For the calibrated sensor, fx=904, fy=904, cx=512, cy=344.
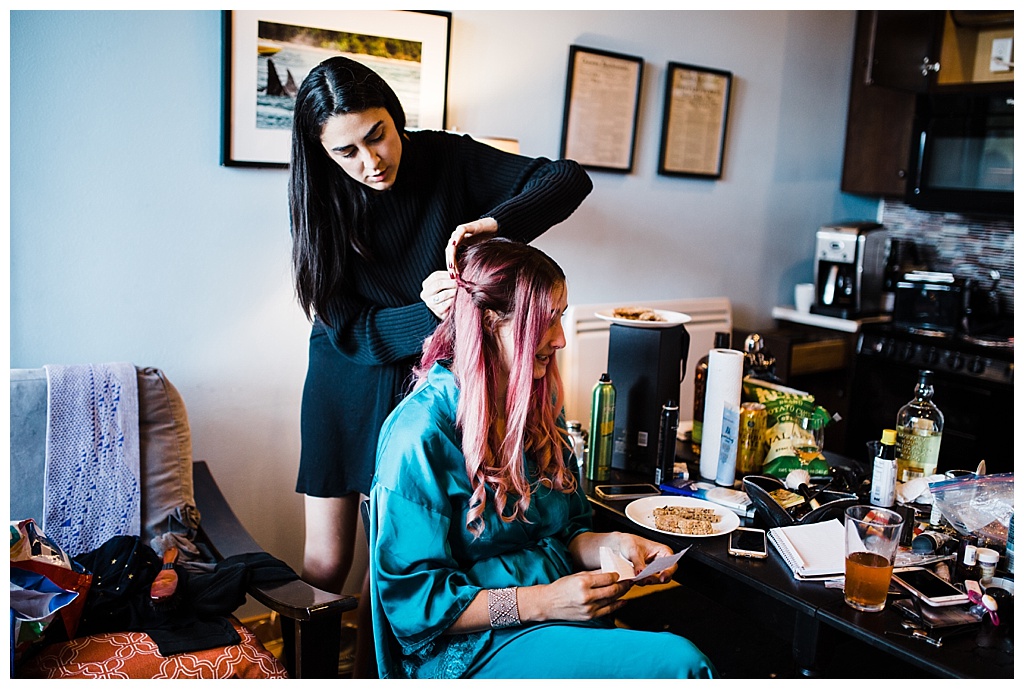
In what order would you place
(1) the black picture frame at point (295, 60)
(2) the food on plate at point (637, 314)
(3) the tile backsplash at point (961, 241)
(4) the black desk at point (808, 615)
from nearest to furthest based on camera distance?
(4) the black desk at point (808, 615) < (2) the food on plate at point (637, 314) < (1) the black picture frame at point (295, 60) < (3) the tile backsplash at point (961, 241)

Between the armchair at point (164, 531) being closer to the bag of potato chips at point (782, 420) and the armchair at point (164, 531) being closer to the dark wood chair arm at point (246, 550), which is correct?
the dark wood chair arm at point (246, 550)

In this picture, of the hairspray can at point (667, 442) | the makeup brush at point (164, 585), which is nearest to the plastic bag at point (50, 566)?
the makeup brush at point (164, 585)

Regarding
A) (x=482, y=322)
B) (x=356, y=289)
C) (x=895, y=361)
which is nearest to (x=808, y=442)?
(x=482, y=322)

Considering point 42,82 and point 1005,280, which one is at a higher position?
point 42,82

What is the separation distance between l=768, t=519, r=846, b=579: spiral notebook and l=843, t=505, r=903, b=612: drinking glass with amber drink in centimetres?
8

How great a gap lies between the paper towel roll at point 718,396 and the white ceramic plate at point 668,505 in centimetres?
15

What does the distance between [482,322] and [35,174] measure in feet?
4.39

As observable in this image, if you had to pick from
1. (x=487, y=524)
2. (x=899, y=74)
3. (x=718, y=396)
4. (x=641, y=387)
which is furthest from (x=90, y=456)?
(x=899, y=74)

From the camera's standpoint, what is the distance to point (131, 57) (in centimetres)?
229

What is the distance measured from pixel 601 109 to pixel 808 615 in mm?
2132

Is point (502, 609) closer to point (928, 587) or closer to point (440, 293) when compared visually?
point (440, 293)

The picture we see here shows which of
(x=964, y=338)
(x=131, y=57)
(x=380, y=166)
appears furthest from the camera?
(x=964, y=338)

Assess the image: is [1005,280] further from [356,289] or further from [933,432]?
[356,289]

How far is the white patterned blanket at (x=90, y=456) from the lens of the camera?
1999 mm
